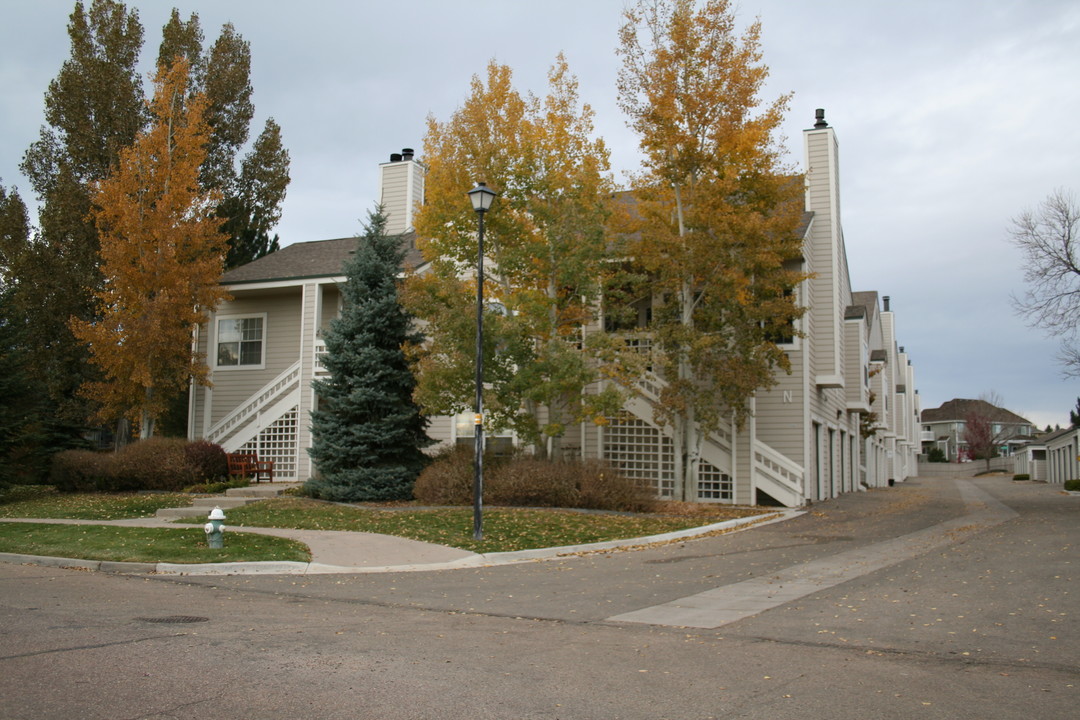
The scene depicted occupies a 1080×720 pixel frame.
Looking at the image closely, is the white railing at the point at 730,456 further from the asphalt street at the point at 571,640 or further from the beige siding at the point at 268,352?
the beige siding at the point at 268,352

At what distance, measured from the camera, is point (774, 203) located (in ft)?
64.2

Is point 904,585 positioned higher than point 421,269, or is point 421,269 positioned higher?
point 421,269

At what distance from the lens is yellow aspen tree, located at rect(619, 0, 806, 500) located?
61.8 ft

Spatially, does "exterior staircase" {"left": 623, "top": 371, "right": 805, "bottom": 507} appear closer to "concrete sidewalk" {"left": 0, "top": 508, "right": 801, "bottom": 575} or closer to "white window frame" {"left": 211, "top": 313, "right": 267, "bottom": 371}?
"concrete sidewalk" {"left": 0, "top": 508, "right": 801, "bottom": 575}

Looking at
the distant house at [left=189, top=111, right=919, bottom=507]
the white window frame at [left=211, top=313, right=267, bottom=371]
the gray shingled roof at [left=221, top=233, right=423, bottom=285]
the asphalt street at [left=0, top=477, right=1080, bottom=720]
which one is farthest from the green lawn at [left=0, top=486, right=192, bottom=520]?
the gray shingled roof at [left=221, top=233, right=423, bottom=285]

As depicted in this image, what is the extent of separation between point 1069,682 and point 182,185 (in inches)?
951

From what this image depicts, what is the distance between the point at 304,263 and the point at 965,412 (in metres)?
99.1

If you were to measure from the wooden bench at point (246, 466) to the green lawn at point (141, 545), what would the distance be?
23.3 feet

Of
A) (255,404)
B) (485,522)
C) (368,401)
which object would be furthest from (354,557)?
(255,404)

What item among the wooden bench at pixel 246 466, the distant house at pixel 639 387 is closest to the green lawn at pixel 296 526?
the distant house at pixel 639 387

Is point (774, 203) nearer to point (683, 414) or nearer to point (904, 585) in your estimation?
point (683, 414)

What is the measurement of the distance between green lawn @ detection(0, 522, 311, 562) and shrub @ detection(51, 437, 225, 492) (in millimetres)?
6035

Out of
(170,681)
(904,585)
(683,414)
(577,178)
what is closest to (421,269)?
(577,178)

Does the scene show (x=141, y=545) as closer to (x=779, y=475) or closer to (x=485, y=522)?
(x=485, y=522)
